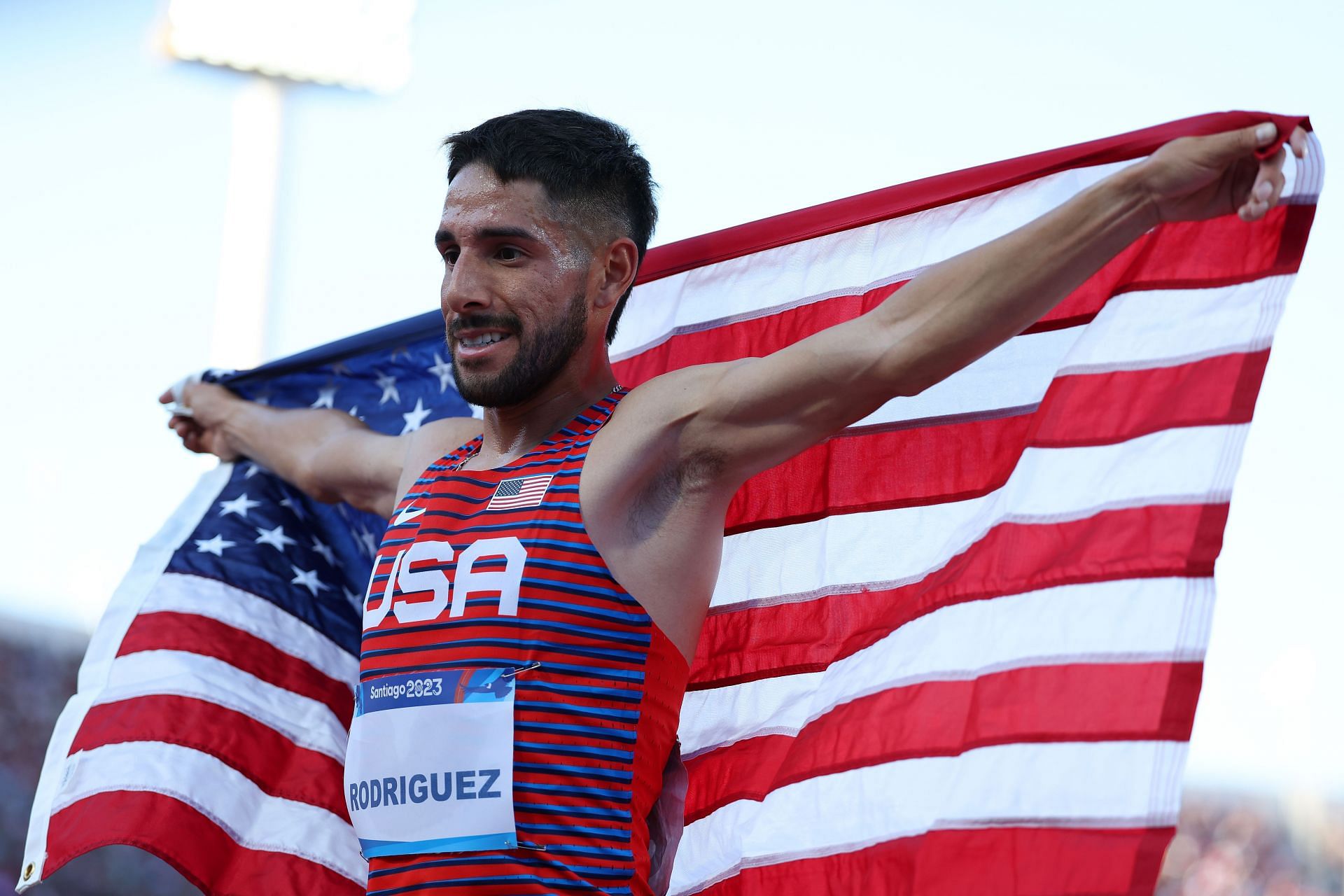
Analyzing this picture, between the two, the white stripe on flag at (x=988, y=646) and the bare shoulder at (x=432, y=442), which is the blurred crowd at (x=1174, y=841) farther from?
the white stripe on flag at (x=988, y=646)

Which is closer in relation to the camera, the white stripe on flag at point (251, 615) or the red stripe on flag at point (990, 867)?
the red stripe on flag at point (990, 867)

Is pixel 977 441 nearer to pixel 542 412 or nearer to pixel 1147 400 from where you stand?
pixel 1147 400

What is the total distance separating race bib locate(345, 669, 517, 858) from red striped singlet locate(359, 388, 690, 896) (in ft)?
0.07

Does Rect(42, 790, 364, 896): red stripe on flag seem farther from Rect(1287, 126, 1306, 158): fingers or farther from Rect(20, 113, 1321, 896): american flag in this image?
Rect(1287, 126, 1306, 158): fingers

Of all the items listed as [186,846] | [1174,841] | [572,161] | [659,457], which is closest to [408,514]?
[659,457]

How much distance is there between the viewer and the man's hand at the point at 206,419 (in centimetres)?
418

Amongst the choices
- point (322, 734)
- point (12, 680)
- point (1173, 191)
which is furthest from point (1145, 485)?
point (12, 680)

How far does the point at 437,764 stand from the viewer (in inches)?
104

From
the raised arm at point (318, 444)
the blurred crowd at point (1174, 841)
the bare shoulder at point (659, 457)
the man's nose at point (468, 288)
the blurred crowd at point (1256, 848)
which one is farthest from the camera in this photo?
the blurred crowd at point (1256, 848)

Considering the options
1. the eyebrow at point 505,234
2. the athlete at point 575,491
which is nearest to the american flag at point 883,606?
the athlete at point 575,491

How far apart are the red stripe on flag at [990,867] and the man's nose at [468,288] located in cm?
128

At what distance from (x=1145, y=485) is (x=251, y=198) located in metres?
16.7

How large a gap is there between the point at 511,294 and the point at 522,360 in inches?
A: 5.3

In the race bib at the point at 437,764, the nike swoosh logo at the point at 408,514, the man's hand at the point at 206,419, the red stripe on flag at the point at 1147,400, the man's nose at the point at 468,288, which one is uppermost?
the man's hand at the point at 206,419
